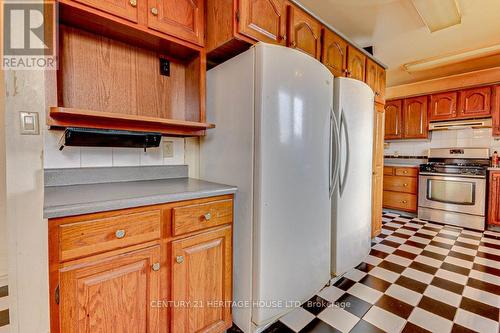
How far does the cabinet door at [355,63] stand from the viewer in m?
2.21

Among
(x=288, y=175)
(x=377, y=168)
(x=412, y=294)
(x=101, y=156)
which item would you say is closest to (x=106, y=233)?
(x=101, y=156)

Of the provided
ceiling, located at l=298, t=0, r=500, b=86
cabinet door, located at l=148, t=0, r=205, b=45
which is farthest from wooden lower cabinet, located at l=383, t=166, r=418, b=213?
cabinet door, located at l=148, t=0, r=205, b=45

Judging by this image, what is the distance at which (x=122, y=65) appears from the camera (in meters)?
1.43

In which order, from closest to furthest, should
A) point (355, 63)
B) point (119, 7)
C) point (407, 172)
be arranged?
point (119, 7), point (355, 63), point (407, 172)

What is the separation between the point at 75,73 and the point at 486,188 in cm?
472

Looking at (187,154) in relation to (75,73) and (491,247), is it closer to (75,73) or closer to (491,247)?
(75,73)

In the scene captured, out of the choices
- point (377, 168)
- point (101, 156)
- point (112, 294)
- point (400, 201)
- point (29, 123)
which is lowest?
point (400, 201)

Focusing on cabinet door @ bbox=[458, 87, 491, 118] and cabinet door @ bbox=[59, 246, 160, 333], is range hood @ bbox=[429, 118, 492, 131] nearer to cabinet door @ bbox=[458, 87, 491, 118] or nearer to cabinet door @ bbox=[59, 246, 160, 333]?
cabinet door @ bbox=[458, 87, 491, 118]

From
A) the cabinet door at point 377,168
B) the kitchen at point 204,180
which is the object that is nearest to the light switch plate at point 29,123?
the kitchen at point 204,180

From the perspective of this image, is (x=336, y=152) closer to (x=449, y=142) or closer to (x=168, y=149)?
(x=168, y=149)

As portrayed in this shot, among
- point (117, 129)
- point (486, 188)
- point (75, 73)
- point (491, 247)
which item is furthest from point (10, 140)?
point (486, 188)

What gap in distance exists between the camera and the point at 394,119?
4309 mm

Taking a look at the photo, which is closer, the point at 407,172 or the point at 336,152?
the point at 336,152

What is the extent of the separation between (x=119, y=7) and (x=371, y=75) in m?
2.42
